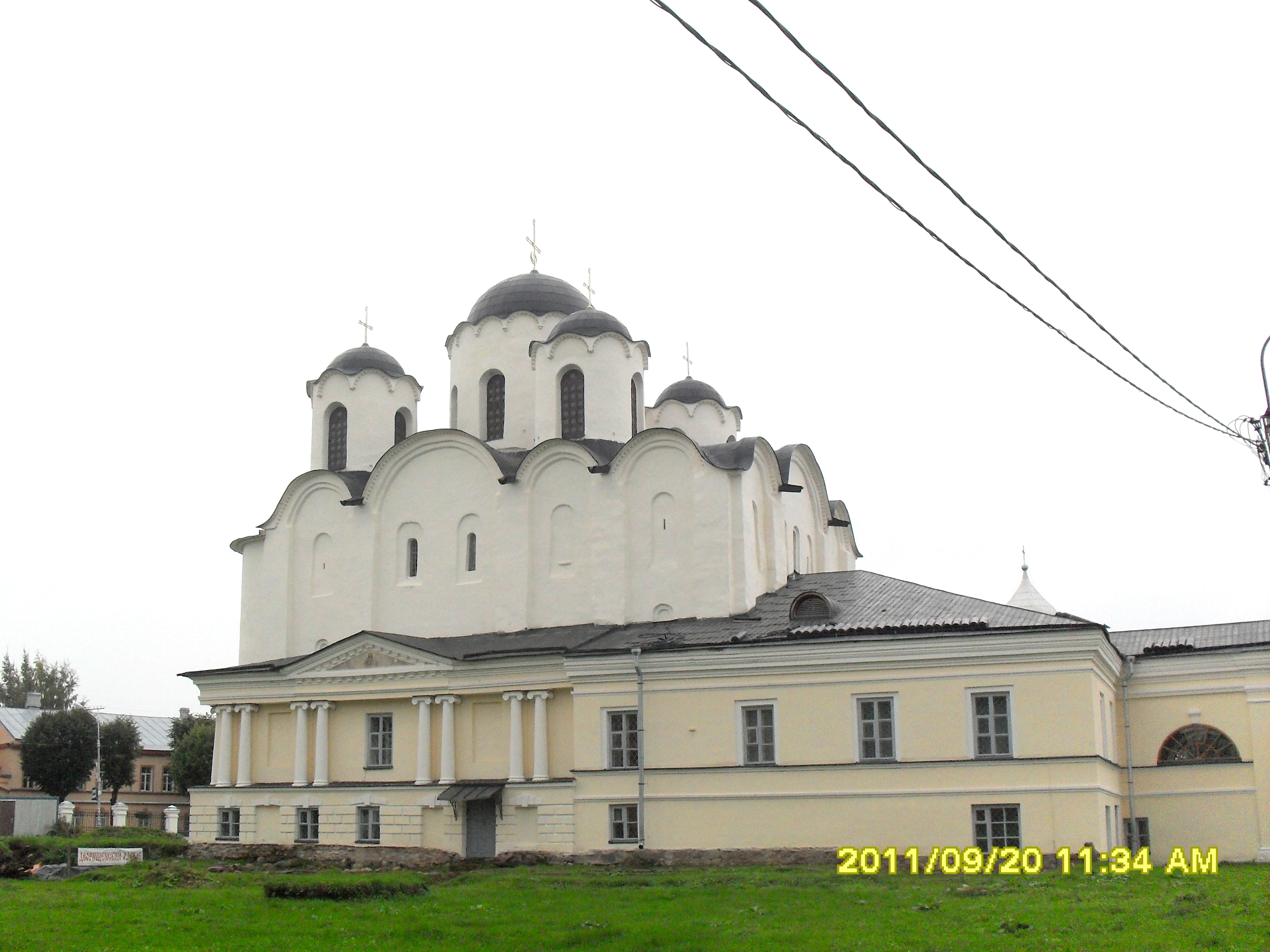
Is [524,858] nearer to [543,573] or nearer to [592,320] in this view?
[543,573]

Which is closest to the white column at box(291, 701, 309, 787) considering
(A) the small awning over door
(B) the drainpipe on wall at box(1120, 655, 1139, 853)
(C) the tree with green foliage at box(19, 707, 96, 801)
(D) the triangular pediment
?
(D) the triangular pediment

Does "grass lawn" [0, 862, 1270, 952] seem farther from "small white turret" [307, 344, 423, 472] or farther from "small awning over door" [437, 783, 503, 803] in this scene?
"small white turret" [307, 344, 423, 472]

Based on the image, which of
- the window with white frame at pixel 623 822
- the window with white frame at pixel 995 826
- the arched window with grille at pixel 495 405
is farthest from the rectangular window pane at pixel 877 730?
the arched window with grille at pixel 495 405

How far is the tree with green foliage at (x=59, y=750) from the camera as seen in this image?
51.6 m

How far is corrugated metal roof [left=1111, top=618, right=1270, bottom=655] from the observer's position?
27.3 meters

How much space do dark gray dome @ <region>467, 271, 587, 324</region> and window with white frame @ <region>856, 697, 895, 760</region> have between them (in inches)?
603

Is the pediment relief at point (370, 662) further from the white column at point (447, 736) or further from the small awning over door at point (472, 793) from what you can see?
the small awning over door at point (472, 793)

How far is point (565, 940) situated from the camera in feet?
48.1

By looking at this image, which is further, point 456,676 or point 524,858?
point 456,676

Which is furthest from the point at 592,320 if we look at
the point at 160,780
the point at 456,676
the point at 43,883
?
the point at 160,780

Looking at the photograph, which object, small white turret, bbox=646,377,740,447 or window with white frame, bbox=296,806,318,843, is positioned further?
small white turret, bbox=646,377,740,447

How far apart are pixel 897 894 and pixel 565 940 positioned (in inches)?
219

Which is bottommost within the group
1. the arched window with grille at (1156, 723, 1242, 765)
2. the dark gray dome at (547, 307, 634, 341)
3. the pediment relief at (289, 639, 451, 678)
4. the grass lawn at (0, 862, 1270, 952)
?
the grass lawn at (0, 862, 1270, 952)
